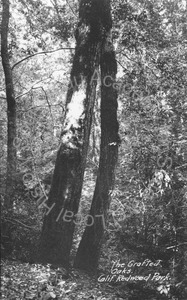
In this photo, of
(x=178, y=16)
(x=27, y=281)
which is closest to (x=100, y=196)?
(x=27, y=281)

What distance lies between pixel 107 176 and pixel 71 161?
6.50ft

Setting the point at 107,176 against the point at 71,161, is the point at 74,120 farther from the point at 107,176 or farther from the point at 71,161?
the point at 107,176

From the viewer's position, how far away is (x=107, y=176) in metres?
6.96

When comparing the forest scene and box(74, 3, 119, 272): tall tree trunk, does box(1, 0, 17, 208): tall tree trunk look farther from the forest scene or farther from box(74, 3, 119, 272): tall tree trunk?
box(74, 3, 119, 272): tall tree trunk

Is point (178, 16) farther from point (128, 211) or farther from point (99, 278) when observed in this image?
point (99, 278)

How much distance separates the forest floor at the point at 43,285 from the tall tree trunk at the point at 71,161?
306mm

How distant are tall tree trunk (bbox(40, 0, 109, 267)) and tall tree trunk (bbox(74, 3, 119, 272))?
135cm

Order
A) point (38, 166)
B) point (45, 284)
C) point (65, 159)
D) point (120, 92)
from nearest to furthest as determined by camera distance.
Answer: point (45, 284) → point (65, 159) → point (120, 92) → point (38, 166)

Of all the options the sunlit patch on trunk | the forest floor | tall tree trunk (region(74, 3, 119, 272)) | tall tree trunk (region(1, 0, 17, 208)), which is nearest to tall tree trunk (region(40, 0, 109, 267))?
the sunlit patch on trunk

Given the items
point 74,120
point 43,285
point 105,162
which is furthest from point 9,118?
point 43,285

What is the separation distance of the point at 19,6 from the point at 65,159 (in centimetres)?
654

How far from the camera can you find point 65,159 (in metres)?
5.17

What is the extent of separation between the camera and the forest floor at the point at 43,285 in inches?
164

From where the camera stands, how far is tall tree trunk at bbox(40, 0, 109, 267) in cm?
512
